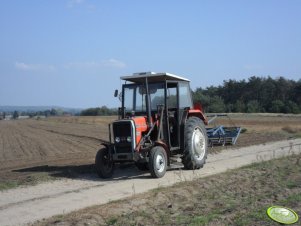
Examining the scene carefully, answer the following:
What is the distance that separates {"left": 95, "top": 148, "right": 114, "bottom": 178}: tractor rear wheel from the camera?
12.6m

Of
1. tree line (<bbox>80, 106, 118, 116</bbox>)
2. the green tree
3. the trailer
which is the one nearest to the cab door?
the trailer

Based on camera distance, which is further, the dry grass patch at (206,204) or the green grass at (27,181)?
the green grass at (27,181)

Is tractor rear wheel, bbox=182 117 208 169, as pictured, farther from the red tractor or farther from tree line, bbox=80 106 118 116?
tree line, bbox=80 106 118 116

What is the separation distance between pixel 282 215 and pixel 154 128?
5.92 meters

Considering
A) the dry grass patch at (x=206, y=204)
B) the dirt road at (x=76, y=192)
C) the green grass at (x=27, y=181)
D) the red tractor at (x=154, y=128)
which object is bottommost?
the dirt road at (x=76, y=192)

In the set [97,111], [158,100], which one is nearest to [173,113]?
[158,100]

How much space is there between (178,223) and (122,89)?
6966mm

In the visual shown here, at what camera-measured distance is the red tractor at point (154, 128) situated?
1229 cm

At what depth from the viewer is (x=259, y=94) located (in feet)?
305

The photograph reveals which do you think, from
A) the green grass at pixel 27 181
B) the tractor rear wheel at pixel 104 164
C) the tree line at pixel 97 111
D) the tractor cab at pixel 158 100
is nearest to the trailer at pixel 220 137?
the tractor cab at pixel 158 100

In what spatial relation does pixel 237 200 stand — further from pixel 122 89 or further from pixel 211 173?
pixel 122 89

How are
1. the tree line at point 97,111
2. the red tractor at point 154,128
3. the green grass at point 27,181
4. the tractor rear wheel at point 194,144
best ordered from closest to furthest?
1. the green grass at point 27,181
2. the red tractor at point 154,128
3. the tractor rear wheel at point 194,144
4. the tree line at point 97,111

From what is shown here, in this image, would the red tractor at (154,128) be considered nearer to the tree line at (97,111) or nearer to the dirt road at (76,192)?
the dirt road at (76,192)

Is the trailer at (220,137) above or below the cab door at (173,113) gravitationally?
below
